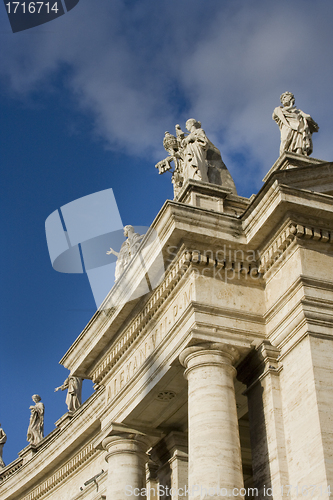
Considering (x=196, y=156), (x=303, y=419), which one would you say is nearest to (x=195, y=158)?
(x=196, y=156)

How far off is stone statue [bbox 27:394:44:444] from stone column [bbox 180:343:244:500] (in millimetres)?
22229

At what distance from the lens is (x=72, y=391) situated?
3350cm

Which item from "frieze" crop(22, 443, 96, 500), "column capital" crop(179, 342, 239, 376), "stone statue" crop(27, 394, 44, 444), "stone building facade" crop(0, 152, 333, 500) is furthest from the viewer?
"stone statue" crop(27, 394, 44, 444)

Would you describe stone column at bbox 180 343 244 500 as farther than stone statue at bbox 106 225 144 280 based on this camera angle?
No

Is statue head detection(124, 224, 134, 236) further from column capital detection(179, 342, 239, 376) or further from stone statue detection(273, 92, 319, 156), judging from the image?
column capital detection(179, 342, 239, 376)

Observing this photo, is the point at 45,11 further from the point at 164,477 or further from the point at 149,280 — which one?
the point at 164,477

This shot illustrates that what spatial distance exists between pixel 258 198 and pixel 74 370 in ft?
29.5

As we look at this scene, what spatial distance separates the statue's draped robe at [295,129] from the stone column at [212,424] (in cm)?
626

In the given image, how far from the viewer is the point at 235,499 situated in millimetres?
12664

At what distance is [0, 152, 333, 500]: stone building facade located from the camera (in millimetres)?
13031

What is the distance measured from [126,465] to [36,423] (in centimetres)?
1883

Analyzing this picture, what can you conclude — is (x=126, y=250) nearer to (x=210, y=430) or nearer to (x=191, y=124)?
(x=191, y=124)

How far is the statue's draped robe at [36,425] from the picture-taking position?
34.6 m

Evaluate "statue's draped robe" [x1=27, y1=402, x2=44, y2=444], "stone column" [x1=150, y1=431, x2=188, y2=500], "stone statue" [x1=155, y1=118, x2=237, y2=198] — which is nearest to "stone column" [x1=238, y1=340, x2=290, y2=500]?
"stone column" [x1=150, y1=431, x2=188, y2=500]
